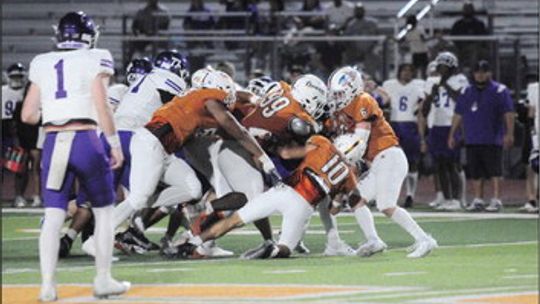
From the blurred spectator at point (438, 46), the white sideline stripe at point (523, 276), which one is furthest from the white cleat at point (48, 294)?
the blurred spectator at point (438, 46)

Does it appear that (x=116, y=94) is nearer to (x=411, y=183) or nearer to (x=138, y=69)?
(x=138, y=69)

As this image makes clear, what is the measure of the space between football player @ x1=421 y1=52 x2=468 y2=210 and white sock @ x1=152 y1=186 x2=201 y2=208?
7688 millimetres

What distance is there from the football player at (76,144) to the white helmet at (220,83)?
9.94 ft

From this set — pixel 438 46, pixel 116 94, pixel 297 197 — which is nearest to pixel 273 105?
pixel 297 197

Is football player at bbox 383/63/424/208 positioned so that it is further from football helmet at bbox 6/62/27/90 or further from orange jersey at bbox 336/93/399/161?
orange jersey at bbox 336/93/399/161

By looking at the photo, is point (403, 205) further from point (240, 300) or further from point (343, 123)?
point (240, 300)

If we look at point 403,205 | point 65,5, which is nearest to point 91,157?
point 403,205

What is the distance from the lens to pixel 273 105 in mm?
13680

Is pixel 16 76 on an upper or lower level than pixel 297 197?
lower

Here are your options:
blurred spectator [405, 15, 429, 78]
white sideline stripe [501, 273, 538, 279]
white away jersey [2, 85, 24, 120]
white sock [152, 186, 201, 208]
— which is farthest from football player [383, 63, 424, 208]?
white sideline stripe [501, 273, 538, 279]

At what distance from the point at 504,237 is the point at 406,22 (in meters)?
9.45

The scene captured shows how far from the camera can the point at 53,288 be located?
10094 millimetres

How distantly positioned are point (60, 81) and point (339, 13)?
1540cm

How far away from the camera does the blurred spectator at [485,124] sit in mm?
20203
